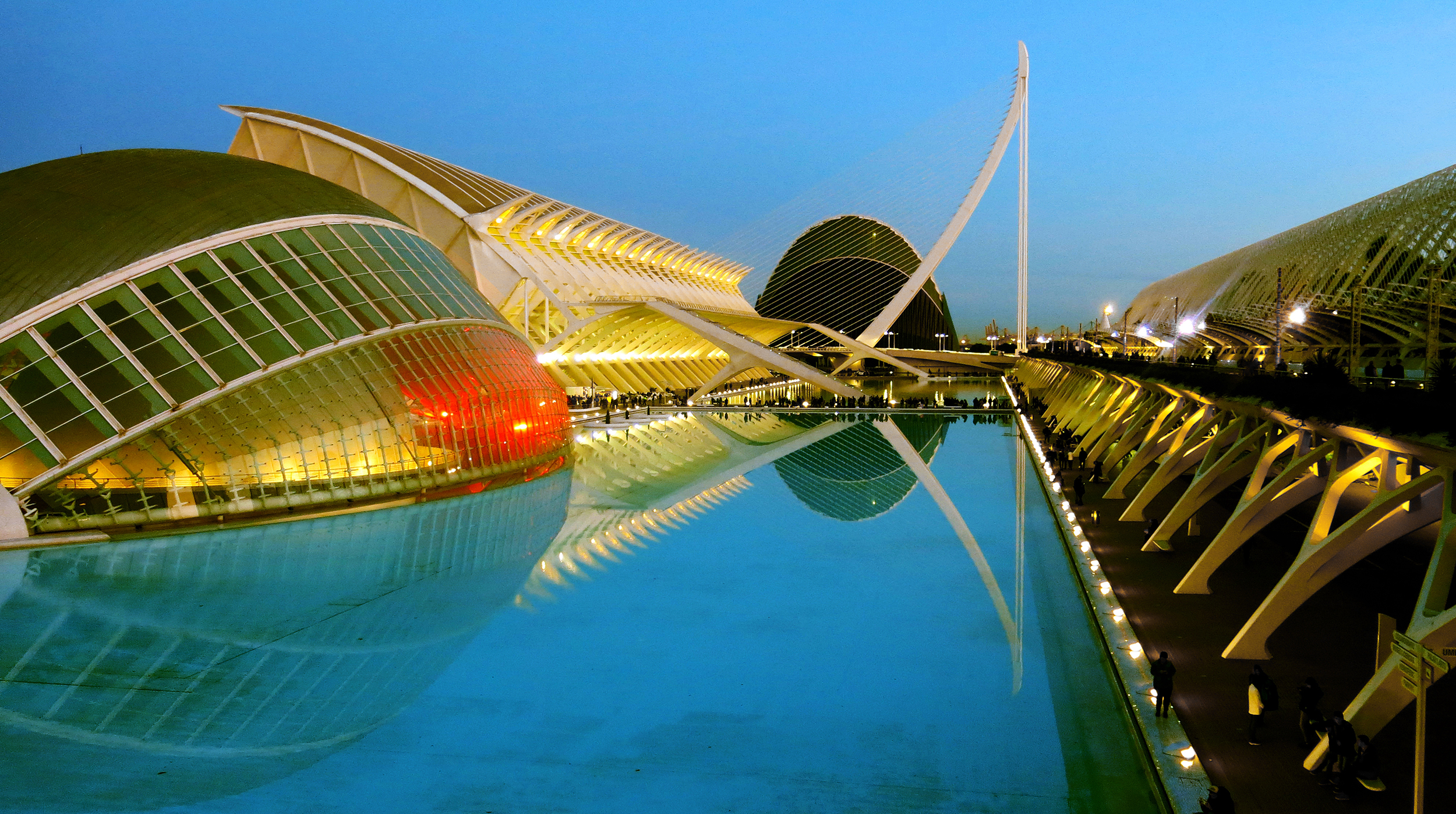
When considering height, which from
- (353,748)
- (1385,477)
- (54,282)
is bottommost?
(353,748)

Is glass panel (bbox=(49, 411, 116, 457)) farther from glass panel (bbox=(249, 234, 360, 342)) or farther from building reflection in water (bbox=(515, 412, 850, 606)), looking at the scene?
building reflection in water (bbox=(515, 412, 850, 606))

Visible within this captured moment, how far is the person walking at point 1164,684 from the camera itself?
8141mm

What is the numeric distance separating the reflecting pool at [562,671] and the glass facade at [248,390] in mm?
1673

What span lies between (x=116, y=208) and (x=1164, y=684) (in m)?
19.6

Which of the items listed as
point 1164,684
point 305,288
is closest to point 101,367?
point 305,288

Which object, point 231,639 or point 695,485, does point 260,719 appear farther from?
point 695,485

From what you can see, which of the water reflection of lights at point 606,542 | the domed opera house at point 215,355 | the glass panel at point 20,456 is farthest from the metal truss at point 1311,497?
the glass panel at point 20,456

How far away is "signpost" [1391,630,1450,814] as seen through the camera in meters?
5.38

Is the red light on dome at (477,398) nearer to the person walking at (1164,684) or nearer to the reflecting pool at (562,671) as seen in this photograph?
the reflecting pool at (562,671)

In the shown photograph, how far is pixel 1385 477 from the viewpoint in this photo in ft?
29.0

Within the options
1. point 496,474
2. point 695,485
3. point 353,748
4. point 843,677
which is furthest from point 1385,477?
point 496,474

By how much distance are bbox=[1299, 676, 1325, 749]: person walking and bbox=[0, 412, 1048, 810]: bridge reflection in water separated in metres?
2.29

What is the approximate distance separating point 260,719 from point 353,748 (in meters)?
→ 1.12

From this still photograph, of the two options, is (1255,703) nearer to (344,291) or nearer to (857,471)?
(857,471)
